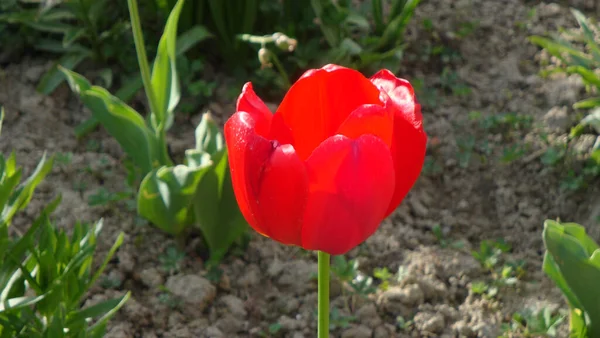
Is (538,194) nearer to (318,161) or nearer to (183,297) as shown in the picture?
(183,297)

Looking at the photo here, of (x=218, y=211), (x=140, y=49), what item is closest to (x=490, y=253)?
(x=218, y=211)

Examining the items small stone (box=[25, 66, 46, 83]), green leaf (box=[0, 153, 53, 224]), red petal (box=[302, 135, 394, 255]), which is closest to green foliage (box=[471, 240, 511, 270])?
green leaf (box=[0, 153, 53, 224])

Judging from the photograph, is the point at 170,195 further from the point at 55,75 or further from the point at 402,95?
the point at 402,95

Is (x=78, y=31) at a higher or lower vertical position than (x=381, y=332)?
higher

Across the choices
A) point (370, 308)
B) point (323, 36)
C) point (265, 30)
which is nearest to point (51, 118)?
point (265, 30)

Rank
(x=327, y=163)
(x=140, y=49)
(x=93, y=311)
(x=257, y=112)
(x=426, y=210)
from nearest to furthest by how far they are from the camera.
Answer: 1. (x=327, y=163)
2. (x=257, y=112)
3. (x=93, y=311)
4. (x=140, y=49)
5. (x=426, y=210)

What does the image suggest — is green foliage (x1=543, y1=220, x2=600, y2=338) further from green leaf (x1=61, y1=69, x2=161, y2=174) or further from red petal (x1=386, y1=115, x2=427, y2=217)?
green leaf (x1=61, y1=69, x2=161, y2=174)
